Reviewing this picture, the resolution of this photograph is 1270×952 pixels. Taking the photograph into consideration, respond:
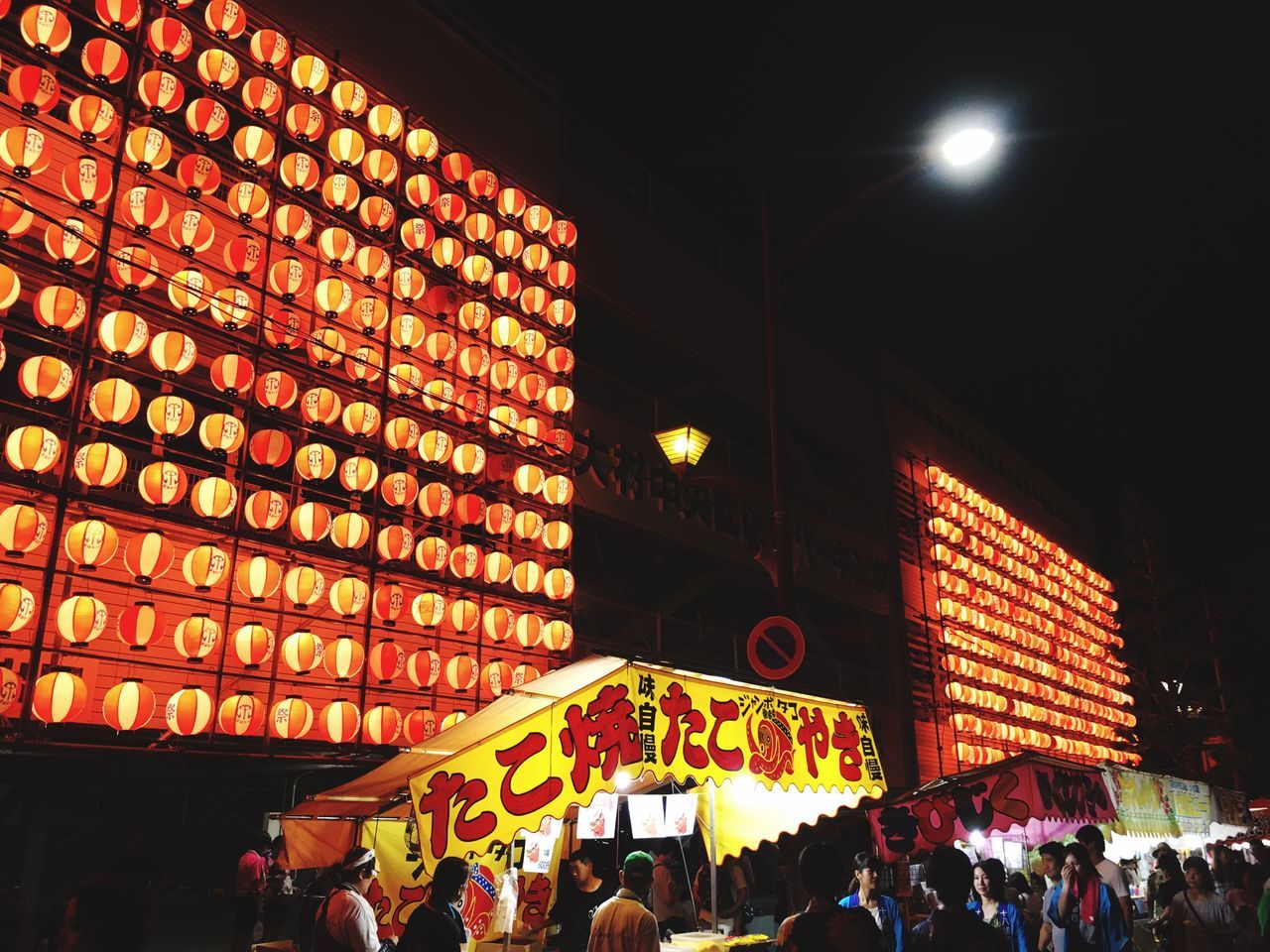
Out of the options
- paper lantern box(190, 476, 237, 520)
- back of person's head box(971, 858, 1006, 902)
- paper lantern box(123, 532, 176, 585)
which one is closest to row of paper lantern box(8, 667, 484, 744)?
paper lantern box(123, 532, 176, 585)

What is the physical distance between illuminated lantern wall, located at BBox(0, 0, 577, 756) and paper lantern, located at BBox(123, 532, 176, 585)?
0.03 m

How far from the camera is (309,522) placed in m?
13.2

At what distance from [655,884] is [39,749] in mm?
7252

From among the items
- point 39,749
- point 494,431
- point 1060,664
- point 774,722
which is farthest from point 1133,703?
point 39,749

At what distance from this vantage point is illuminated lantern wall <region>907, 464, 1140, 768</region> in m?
28.9

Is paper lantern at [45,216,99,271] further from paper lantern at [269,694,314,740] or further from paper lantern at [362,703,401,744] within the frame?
paper lantern at [362,703,401,744]

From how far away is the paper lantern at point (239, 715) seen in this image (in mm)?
11969

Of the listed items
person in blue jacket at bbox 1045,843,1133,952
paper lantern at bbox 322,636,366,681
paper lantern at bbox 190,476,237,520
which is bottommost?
person in blue jacket at bbox 1045,843,1133,952

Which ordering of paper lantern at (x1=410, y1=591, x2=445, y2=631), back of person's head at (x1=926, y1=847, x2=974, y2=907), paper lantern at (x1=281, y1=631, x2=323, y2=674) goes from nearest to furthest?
1. back of person's head at (x1=926, y1=847, x2=974, y2=907)
2. paper lantern at (x1=281, y1=631, x2=323, y2=674)
3. paper lantern at (x1=410, y1=591, x2=445, y2=631)

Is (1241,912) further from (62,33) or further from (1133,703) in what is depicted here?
(1133,703)

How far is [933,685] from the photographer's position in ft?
91.6

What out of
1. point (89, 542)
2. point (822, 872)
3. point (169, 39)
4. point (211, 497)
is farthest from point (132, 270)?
point (822, 872)

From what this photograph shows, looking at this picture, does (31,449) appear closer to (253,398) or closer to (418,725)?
(253,398)

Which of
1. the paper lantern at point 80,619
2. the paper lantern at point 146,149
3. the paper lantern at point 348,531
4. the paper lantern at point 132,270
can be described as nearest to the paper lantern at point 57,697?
the paper lantern at point 80,619
